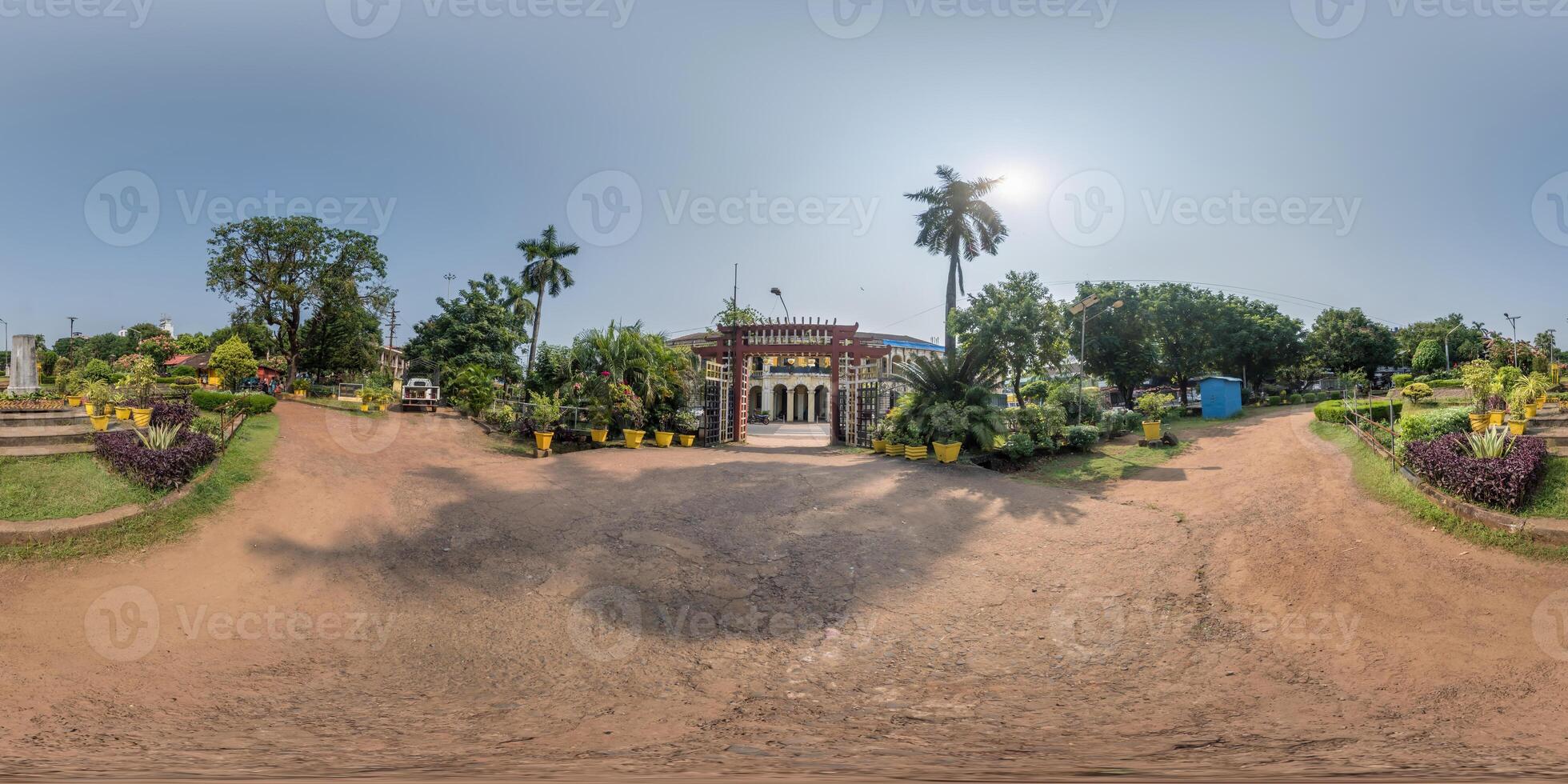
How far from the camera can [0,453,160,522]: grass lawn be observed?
7348 mm

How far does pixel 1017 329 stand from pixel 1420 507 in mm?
8032

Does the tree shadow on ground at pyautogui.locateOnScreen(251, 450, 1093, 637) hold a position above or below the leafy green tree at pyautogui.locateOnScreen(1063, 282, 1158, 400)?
below

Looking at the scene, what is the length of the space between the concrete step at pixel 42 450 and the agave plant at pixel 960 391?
47.9 feet

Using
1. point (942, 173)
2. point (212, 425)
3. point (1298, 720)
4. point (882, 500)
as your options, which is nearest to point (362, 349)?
point (212, 425)

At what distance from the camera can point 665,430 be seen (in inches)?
675

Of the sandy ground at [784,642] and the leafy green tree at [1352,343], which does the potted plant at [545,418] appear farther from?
the leafy green tree at [1352,343]

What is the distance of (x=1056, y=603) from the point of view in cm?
635

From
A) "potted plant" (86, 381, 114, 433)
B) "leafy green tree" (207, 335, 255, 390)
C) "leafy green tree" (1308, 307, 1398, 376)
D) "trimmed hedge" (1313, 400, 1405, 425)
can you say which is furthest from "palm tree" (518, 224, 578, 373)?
"leafy green tree" (1308, 307, 1398, 376)

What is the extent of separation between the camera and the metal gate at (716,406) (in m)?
18.1

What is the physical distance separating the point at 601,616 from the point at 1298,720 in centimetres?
549

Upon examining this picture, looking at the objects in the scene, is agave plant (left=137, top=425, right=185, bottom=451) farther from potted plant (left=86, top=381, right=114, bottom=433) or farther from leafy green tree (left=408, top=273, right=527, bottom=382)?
leafy green tree (left=408, top=273, right=527, bottom=382)

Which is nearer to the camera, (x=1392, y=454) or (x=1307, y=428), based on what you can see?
(x=1392, y=454)

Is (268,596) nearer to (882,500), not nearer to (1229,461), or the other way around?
(882,500)

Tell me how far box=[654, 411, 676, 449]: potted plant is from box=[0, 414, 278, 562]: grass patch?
8.35 metres
